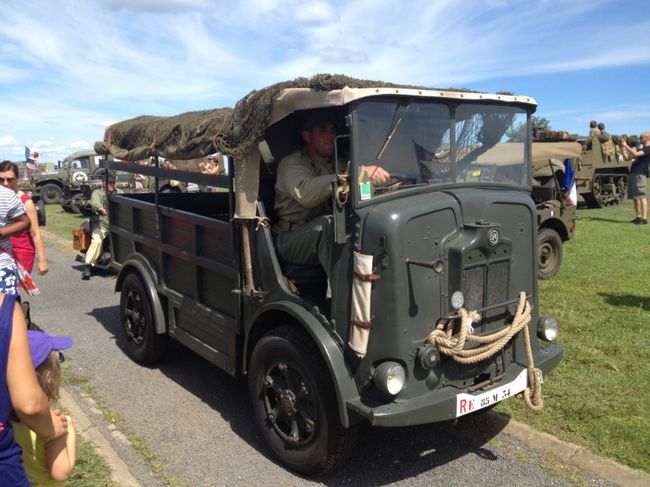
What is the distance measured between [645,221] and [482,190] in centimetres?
1237

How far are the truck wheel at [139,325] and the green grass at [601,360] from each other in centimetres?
317

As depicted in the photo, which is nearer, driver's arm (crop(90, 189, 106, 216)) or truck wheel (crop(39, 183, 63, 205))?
driver's arm (crop(90, 189, 106, 216))

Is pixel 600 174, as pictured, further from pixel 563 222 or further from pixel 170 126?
pixel 170 126

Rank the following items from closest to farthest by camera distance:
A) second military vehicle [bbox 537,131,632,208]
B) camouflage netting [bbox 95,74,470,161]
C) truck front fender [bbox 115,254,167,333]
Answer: camouflage netting [bbox 95,74,470,161]
truck front fender [bbox 115,254,167,333]
second military vehicle [bbox 537,131,632,208]

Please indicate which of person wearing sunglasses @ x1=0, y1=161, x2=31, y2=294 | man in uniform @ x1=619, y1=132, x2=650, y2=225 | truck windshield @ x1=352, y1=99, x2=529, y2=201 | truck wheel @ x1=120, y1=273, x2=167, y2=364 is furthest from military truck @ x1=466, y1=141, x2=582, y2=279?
person wearing sunglasses @ x1=0, y1=161, x2=31, y2=294

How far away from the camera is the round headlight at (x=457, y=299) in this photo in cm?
342

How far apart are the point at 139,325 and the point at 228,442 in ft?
6.74

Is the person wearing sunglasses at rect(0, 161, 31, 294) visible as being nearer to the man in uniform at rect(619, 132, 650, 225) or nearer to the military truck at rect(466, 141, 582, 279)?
the military truck at rect(466, 141, 582, 279)

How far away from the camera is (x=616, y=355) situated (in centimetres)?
529

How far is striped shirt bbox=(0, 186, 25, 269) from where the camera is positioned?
4.59m

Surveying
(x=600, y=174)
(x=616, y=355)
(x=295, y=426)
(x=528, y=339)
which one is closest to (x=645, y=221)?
(x=600, y=174)

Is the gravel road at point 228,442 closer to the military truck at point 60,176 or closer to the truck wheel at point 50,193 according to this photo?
the military truck at point 60,176

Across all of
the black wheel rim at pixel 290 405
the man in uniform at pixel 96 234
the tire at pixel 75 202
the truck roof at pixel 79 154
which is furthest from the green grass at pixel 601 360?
the truck roof at pixel 79 154

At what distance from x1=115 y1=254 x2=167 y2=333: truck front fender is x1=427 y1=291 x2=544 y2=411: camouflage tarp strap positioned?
294 cm
